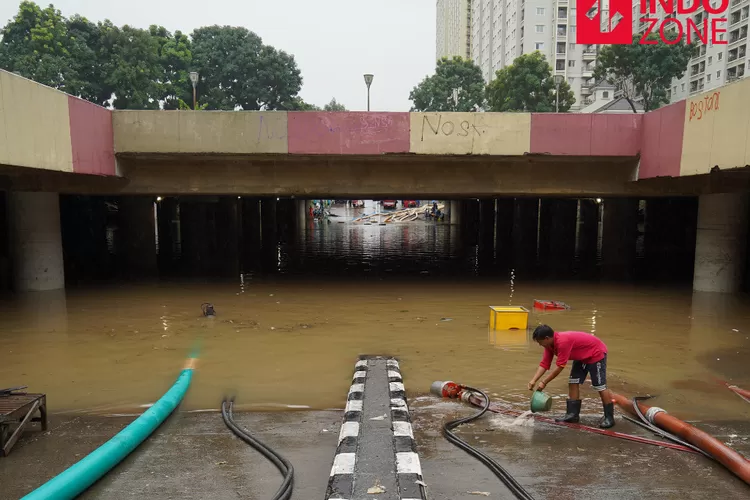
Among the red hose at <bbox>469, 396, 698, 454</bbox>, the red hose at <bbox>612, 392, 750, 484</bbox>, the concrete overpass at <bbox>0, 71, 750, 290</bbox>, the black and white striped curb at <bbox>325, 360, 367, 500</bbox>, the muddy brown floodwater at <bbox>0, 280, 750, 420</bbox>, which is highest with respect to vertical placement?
the concrete overpass at <bbox>0, 71, 750, 290</bbox>

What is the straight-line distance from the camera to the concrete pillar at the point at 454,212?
162 ft

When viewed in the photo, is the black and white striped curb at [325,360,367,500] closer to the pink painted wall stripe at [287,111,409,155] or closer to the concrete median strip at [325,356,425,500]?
the concrete median strip at [325,356,425,500]

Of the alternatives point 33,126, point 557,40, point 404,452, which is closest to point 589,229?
point 33,126

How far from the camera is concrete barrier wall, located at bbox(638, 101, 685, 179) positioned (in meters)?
11.3

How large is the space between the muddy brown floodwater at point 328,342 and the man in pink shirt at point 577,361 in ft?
2.83

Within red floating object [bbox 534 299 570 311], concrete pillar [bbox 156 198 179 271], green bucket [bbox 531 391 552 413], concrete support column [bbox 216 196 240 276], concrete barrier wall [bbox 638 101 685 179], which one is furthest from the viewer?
concrete support column [bbox 216 196 240 276]

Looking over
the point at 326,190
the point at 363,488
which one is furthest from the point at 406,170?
the point at 363,488

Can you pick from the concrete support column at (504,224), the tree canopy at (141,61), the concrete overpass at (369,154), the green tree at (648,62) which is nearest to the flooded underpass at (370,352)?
the concrete overpass at (369,154)

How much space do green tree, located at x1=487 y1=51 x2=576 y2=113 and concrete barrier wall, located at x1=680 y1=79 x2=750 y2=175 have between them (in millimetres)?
39468

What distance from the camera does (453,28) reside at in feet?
439

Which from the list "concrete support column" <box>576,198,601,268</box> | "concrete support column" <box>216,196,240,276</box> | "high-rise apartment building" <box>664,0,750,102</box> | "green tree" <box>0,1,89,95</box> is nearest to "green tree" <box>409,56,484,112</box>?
"high-rise apartment building" <box>664,0,750,102</box>

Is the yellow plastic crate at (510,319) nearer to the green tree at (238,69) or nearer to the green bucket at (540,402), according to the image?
the green bucket at (540,402)

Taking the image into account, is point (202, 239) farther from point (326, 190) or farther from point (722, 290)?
point (722, 290)

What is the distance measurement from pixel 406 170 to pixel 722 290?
936 cm
